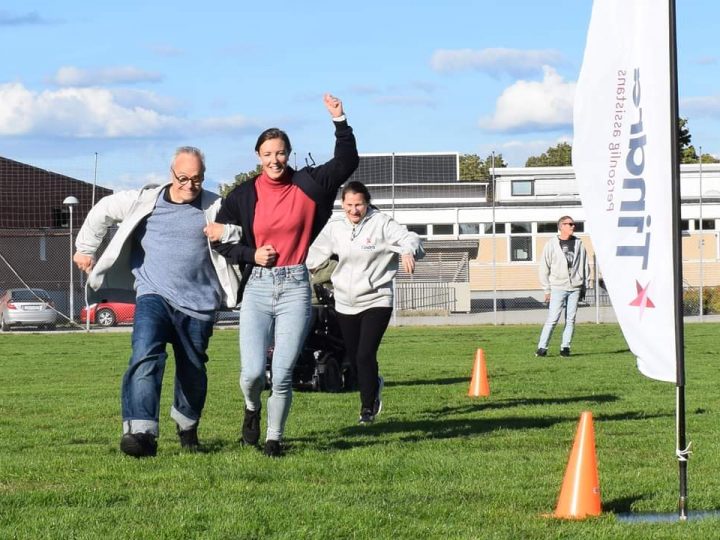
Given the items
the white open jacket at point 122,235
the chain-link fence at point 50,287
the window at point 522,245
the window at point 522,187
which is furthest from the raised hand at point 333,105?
the window at point 522,187

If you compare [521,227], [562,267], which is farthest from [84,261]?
[521,227]

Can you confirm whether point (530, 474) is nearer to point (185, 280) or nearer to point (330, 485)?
point (330, 485)

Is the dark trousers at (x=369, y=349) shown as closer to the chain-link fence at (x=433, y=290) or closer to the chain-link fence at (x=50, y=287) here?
the chain-link fence at (x=50, y=287)

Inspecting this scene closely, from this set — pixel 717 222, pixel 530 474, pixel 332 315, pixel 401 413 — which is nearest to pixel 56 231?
pixel 717 222

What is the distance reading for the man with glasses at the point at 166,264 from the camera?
8242 millimetres

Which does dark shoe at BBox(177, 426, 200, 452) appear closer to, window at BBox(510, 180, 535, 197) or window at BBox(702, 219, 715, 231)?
window at BBox(702, 219, 715, 231)

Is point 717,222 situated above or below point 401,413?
above

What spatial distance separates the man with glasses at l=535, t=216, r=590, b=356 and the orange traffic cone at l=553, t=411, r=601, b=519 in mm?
12919

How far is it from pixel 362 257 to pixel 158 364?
9.15ft

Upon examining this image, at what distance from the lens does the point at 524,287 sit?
4931cm


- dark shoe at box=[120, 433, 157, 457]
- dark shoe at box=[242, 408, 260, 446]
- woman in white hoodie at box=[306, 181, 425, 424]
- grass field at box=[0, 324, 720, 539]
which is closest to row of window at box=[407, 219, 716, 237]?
grass field at box=[0, 324, 720, 539]

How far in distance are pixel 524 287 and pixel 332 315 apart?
35.8m

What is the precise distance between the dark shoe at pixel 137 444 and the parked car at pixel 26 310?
2622cm

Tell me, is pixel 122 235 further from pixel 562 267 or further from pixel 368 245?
pixel 562 267
